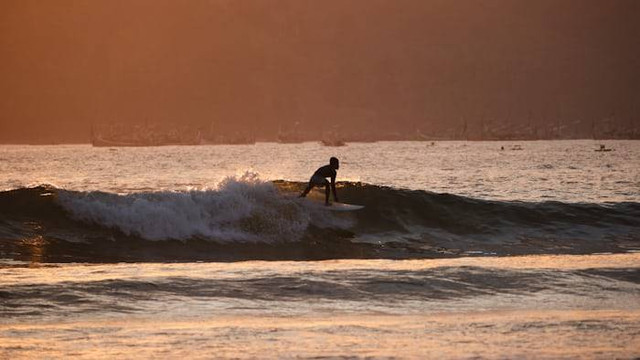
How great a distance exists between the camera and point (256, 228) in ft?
102

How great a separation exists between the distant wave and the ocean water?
8 centimetres

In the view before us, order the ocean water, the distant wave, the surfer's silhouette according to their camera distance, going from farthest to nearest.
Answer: the surfer's silhouette, the distant wave, the ocean water

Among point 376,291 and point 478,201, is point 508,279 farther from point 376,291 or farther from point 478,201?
point 478,201

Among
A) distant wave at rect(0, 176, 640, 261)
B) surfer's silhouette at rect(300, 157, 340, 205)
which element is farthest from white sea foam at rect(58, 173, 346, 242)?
surfer's silhouette at rect(300, 157, 340, 205)

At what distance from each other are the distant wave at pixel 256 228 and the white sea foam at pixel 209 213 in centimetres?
3

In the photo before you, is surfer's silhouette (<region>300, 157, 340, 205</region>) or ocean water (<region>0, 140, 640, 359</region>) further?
surfer's silhouette (<region>300, 157, 340, 205</region>)

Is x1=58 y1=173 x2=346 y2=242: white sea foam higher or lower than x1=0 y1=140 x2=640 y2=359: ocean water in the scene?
higher

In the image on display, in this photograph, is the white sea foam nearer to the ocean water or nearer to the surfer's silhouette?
the ocean water

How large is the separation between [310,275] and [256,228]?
34.3 ft

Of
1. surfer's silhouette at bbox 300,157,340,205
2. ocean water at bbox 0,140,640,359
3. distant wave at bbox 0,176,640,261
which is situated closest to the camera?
ocean water at bbox 0,140,640,359

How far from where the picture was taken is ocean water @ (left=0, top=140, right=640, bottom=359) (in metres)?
13.9

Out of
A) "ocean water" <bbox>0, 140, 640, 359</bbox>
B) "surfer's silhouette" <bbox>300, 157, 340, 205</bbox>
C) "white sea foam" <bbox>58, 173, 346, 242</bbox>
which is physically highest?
"surfer's silhouette" <bbox>300, 157, 340, 205</bbox>

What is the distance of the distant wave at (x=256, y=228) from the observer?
93.0 ft

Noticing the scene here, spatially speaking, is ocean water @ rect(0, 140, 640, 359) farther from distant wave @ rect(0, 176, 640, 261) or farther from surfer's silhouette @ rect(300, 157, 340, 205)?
surfer's silhouette @ rect(300, 157, 340, 205)
